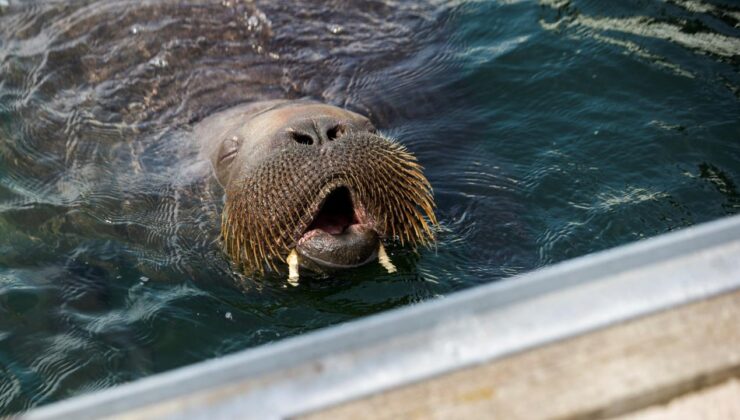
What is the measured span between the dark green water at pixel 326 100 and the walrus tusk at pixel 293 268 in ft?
0.22

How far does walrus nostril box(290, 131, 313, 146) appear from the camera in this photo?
17.0ft

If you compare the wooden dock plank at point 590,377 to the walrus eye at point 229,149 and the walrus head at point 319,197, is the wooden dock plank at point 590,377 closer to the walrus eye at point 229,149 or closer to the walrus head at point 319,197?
the walrus head at point 319,197

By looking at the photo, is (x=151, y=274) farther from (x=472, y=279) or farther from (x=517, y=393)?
(x=517, y=393)

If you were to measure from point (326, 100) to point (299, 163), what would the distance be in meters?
2.21

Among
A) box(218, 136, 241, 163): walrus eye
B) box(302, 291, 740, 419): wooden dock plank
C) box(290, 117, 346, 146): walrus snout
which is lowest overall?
box(218, 136, 241, 163): walrus eye

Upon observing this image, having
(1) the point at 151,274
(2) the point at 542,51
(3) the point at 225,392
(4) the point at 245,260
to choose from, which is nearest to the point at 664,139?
(2) the point at 542,51

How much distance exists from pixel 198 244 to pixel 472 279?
1.80m

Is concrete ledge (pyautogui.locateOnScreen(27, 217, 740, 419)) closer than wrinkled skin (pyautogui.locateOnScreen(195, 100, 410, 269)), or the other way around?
concrete ledge (pyautogui.locateOnScreen(27, 217, 740, 419))

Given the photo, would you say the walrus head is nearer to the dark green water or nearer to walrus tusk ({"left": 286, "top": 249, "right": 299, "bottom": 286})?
walrus tusk ({"left": 286, "top": 249, "right": 299, "bottom": 286})

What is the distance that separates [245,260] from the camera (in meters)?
5.41

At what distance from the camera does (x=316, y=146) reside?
5074 millimetres

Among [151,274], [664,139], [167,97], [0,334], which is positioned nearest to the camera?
[0,334]

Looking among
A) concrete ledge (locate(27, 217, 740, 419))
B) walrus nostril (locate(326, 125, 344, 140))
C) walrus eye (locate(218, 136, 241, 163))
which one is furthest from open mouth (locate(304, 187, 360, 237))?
concrete ledge (locate(27, 217, 740, 419))

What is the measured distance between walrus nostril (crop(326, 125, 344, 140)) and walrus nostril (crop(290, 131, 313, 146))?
111mm
